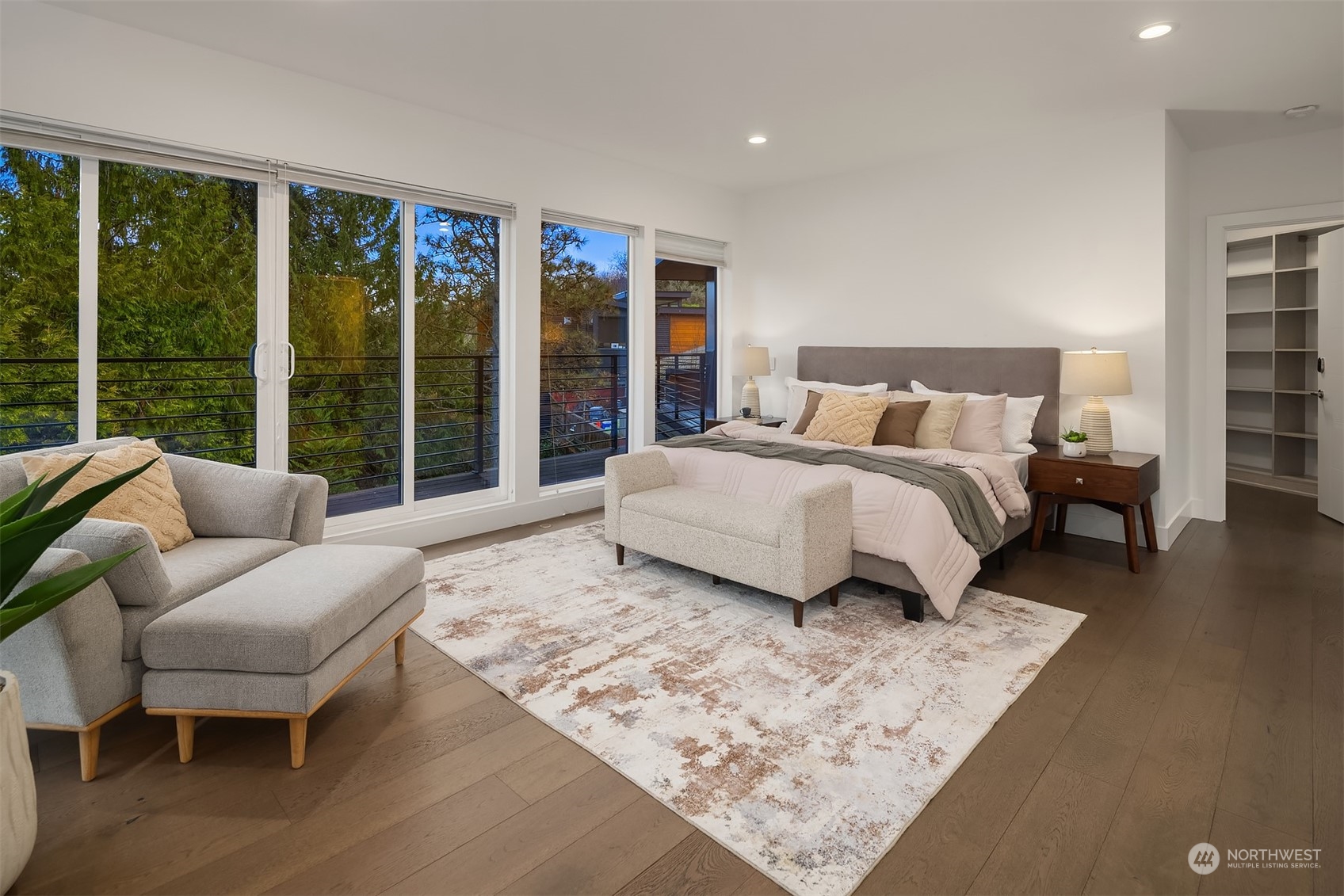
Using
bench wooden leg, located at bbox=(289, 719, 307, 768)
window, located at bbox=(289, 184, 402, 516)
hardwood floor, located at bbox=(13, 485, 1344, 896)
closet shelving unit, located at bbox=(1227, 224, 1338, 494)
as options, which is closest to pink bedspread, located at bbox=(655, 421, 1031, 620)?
hardwood floor, located at bbox=(13, 485, 1344, 896)

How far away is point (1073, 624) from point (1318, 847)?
4.69ft

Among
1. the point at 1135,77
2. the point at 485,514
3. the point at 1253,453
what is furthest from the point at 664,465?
the point at 1253,453

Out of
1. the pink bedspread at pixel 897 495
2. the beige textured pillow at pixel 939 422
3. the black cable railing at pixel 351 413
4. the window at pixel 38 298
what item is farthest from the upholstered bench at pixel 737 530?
the window at pixel 38 298

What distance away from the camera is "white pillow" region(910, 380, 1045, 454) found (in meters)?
4.29

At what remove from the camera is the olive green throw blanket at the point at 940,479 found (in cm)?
324

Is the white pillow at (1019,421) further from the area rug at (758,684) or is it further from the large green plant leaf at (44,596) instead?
the large green plant leaf at (44,596)

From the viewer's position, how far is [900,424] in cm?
423

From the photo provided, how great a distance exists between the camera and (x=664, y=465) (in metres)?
3.97

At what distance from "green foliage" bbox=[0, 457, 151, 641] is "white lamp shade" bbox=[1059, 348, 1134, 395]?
14.0ft

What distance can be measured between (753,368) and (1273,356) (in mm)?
4446

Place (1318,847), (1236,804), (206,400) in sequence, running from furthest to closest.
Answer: (206,400) → (1236,804) → (1318,847)

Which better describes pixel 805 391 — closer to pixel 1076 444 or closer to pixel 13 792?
pixel 1076 444

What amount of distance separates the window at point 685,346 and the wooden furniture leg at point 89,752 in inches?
169

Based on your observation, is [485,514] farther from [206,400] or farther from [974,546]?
[974,546]
